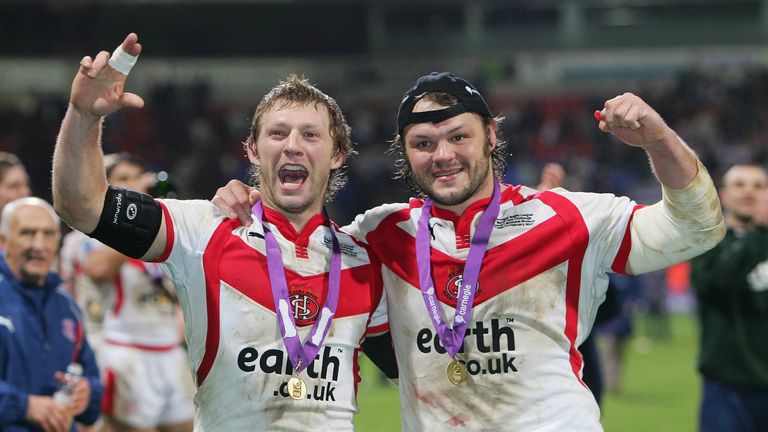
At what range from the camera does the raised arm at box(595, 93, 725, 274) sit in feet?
11.0

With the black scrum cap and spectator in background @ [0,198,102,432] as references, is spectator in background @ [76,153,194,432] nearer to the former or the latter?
spectator in background @ [0,198,102,432]

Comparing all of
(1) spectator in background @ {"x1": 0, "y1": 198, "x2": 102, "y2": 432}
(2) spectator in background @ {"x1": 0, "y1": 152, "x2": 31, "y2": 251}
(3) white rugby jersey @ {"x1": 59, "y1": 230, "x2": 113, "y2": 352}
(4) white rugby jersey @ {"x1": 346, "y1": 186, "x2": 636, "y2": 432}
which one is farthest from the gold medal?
(3) white rugby jersey @ {"x1": 59, "y1": 230, "x2": 113, "y2": 352}

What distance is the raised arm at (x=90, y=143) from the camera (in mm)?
3168

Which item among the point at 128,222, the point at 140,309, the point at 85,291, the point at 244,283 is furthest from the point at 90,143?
the point at 85,291

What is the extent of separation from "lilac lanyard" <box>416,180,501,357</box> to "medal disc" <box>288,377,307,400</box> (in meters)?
0.51

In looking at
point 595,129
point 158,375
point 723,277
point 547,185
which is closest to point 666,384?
point 723,277

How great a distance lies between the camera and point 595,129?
28.0 m

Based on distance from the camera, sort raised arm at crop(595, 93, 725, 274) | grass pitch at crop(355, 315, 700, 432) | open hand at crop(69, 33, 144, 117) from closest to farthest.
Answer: open hand at crop(69, 33, 144, 117), raised arm at crop(595, 93, 725, 274), grass pitch at crop(355, 315, 700, 432)

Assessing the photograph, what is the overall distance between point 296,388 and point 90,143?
1.03 metres

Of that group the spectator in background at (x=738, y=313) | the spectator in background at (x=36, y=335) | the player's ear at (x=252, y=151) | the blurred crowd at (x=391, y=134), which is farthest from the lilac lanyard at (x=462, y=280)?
the blurred crowd at (x=391, y=134)

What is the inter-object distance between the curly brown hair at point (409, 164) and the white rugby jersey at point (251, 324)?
22.1 inches

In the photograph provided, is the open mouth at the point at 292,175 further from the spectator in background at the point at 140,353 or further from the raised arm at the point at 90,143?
the spectator in background at the point at 140,353

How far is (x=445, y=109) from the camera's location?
386cm

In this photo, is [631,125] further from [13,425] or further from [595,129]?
[595,129]
